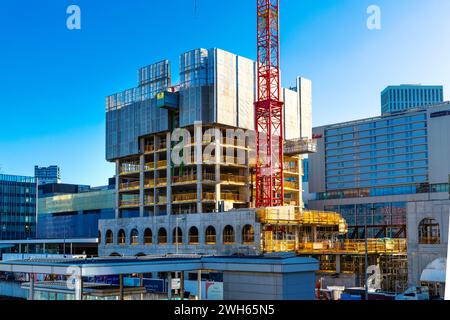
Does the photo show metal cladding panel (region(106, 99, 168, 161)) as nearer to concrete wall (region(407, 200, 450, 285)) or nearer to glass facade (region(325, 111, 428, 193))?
concrete wall (region(407, 200, 450, 285))

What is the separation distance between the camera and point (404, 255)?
307 ft

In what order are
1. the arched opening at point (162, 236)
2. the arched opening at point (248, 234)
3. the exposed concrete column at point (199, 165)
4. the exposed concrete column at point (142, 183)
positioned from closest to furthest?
the arched opening at point (248, 234)
the exposed concrete column at point (199, 165)
the arched opening at point (162, 236)
the exposed concrete column at point (142, 183)

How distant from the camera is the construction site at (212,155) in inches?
4045

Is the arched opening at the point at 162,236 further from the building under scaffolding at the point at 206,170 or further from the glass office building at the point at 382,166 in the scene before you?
the glass office building at the point at 382,166

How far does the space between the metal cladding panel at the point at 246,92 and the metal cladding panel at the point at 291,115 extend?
11.4 meters

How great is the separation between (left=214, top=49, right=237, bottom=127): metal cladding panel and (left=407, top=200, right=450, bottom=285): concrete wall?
4849cm

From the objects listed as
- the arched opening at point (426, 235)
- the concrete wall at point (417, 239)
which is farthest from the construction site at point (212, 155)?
the concrete wall at point (417, 239)

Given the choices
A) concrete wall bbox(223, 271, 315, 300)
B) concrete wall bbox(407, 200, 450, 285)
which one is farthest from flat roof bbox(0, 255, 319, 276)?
concrete wall bbox(407, 200, 450, 285)

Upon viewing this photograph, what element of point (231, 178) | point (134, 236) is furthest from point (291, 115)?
point (134, 236)

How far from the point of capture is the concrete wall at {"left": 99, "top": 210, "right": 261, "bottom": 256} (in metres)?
95.4
